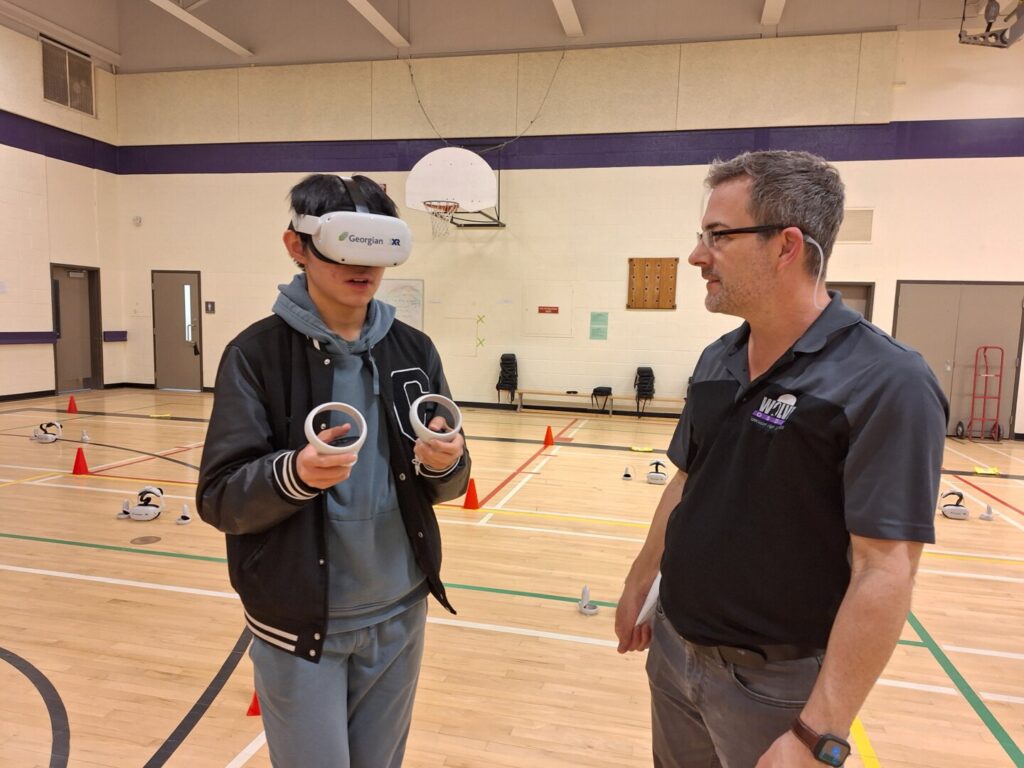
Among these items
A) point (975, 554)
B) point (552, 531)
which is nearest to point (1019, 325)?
point (975, 554)

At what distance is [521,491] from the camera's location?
6383 mm

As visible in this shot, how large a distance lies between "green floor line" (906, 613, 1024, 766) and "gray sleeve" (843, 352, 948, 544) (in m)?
1.76

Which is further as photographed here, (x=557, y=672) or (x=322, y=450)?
(x=557, y=672)

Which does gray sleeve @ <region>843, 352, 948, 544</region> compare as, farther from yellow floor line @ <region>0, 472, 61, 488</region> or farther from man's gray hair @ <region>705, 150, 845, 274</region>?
yellow floor line @ <region>0, 472, 61, 488</region>

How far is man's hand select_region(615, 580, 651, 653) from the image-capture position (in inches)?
67.9

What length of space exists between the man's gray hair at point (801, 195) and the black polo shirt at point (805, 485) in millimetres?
165

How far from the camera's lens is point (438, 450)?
1344mm

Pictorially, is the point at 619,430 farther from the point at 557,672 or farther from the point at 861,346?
the point at 861,346

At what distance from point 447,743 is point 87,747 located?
4.64 ft

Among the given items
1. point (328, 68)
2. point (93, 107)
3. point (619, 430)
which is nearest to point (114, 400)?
point (93, 107)

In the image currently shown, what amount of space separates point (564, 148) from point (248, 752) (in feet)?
35.6

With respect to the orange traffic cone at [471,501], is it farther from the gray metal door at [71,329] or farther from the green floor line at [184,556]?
the gray metal door at [71,329]

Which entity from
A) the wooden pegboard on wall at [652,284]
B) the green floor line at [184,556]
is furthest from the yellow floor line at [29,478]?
the wooden pegboard on wall at [652,284]

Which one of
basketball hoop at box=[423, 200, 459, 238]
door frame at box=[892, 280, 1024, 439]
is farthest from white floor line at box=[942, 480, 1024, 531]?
basketball hoop at box=[423, 200, 459, 238]
